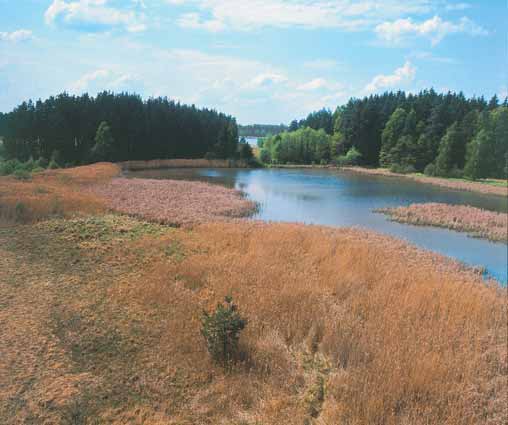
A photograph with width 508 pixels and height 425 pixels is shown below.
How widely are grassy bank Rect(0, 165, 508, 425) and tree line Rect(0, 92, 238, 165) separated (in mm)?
53403

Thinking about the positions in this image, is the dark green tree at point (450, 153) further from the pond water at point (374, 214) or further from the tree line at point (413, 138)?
the pond water at point (374, 214)

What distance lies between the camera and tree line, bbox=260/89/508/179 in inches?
2375

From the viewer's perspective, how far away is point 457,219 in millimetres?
25938

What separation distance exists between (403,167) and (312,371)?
73865 millimetres

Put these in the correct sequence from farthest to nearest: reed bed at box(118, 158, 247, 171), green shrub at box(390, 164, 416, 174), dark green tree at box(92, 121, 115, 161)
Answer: green shrub at box(390, 164, 416, 174), reed bed at box(118, 158, 247, 171), dark green tree at box(92, 121, 115, 161)

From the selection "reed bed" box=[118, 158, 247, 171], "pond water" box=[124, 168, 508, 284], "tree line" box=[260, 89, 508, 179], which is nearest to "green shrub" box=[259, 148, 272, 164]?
"tree line" box=[260, 89, 508, 179]

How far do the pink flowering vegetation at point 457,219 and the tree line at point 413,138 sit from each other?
3771 centimetres

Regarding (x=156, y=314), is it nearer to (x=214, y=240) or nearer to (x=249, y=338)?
(x=249, y=338)

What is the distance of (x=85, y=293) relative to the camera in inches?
292

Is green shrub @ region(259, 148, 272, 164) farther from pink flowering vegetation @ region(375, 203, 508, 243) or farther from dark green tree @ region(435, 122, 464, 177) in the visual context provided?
pink flowering vegetation @ region(375, 203, 508, 243)

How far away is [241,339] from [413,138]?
8182 cm

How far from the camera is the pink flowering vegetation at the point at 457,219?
23562 millimetres

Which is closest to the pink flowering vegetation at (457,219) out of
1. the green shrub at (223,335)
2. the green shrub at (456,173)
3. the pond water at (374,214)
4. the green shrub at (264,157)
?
the pond water at (374,214)

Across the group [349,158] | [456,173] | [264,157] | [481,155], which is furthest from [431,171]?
[264,157]
